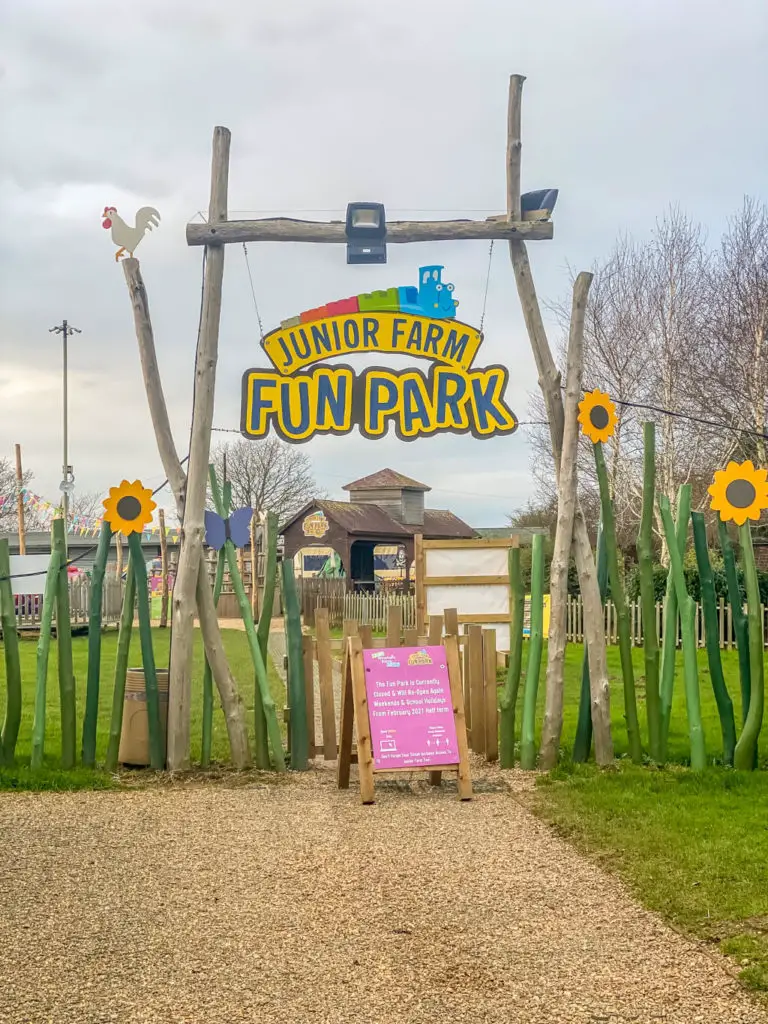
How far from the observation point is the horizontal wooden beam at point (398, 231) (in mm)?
8875

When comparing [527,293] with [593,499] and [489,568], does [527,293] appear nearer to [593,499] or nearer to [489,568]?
[489,568]

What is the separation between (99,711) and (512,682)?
685cm

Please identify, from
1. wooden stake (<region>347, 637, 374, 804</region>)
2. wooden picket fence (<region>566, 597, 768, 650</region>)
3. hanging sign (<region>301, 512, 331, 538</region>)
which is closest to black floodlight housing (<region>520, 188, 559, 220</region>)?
wooden stake (<region>347, 637, 374, 804</region>)

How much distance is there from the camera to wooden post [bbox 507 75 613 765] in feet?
29.0

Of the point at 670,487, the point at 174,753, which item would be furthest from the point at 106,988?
the point at 670,487

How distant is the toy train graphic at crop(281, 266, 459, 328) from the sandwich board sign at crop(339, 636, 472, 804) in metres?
2.69

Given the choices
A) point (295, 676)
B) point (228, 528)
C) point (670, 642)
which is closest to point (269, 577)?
point (228, 528)

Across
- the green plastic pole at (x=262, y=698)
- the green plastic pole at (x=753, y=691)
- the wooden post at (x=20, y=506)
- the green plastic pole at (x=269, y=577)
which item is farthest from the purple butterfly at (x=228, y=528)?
the wooden post at (x=20, y=506)

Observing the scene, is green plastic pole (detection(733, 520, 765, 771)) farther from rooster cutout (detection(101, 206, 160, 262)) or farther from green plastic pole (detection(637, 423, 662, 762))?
rooster cutout (detection(101, 206, 160, 262))

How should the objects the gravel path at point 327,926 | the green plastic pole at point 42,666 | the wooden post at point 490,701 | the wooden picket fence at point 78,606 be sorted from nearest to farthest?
the gravel path at point 327,926 → the green plastic pole at point 42,666 → the wooden post at point 490,701 → the wooden picket fence at point 78,606

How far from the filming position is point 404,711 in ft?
26.7

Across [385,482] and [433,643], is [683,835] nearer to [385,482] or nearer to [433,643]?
[433,643]

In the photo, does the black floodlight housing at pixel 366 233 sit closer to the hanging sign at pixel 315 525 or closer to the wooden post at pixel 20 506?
the wooden post at pixel 20 506

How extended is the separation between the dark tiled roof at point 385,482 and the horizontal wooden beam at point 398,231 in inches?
1295
